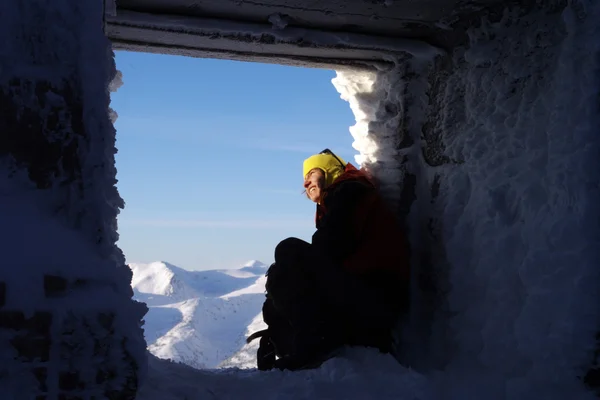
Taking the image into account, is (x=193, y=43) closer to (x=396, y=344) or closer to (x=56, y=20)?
(x=56, y=20)

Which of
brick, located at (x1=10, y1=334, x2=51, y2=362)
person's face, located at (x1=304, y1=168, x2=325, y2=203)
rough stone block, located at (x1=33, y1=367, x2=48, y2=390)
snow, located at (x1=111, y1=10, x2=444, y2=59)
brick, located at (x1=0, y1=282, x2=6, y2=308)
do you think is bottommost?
rough stone block, located at (x1=33, y1=367, x2=48, y2=390)

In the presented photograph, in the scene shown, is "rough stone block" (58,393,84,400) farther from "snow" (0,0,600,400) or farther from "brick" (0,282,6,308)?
"brick" (0,282,6,308)

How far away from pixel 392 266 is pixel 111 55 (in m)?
1.55

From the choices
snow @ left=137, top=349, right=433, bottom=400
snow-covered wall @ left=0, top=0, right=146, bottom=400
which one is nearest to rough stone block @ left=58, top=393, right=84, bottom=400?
snow-covered wall @ left=0, top=0, right=146, bottom=400

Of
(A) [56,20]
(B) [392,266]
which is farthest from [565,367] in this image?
(A) [56,20]

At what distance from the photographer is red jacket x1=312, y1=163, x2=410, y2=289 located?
2.52 m

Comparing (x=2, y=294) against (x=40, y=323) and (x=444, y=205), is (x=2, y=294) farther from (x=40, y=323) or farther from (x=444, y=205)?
(x=444, y=205)

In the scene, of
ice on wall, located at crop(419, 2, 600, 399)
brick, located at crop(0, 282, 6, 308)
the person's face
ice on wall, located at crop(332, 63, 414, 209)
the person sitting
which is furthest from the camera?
the person's face

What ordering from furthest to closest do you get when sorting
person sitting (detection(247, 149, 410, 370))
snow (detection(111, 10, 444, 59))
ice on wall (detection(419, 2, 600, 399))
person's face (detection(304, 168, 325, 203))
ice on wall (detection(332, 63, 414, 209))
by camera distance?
person's face (detection(304, 168, 325, 203)), ice on wall (detection(332, 63, 414, 209)), person sitting (detection(247, 149, 410, 370)), snow (detection(111, 10, 444, 59)), ice on wall (detection(419, 2, 600, 399))

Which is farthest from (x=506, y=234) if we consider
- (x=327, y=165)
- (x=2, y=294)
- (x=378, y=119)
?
(x=2, y=294)

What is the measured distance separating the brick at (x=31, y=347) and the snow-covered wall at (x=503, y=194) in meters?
1.37

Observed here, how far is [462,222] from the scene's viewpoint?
232cm

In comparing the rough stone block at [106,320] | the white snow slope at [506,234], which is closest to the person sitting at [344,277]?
Result: the white snow slope at [506,234]

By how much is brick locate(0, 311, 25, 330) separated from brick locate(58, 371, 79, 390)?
0.49 feet
